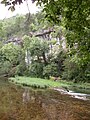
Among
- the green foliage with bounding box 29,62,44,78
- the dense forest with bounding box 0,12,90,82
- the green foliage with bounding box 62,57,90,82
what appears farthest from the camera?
the green foliage with bounding box 29,62,44,78

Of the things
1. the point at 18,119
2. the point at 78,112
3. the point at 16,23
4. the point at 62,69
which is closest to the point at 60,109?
the point at 78,112

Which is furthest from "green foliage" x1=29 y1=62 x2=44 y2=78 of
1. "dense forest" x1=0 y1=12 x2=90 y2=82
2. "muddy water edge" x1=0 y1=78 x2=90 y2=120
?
"muddy water edge" x1=0 y1=78 x2=90 y2=120

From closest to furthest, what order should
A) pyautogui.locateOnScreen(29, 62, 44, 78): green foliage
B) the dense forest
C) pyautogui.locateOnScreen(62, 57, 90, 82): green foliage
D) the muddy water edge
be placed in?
the muddy water edge < pyautogui.locateOnScreen(62, 57, 90, 82): green foliage < the dense forest < pyautogui.locateOnScreen(29, 62, 44, 78): green foliage

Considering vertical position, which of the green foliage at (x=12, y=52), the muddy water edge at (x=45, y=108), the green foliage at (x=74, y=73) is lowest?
the muddy water edge at (x=45, y=108)

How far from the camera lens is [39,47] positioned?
33688 mm

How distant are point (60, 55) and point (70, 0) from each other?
90.8 ft

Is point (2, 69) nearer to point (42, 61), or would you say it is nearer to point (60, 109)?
point (42, 61)

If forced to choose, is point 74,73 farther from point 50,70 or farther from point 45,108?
point 45,108

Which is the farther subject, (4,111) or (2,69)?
(2,69)

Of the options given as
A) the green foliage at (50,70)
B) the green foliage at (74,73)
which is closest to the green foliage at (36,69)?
the green foliage at (50,70)

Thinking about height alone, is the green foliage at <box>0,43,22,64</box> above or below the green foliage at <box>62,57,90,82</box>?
above

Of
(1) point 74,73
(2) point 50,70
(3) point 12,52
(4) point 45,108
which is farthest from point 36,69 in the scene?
(4) point 45,108

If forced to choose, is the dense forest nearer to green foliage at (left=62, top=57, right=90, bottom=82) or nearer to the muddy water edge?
green foliage at (left=62, top=57, right=90, bottom=82)

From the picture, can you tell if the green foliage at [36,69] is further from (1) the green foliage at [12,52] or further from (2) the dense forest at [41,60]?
(1) the green foliage at [12,52]
